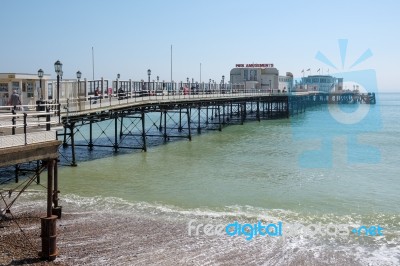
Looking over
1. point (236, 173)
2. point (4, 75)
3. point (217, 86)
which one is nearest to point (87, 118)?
point (4, 75)

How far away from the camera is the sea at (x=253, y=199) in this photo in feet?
37.3

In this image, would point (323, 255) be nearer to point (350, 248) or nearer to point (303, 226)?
point (350, 248)

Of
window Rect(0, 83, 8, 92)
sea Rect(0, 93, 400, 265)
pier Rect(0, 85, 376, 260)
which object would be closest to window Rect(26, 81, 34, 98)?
window Rect(0, 83, 8, 92)

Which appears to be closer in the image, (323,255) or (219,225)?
(323,255)

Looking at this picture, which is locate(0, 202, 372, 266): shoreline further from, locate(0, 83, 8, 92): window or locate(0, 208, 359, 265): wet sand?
locate(0, 83, 8, 92): window

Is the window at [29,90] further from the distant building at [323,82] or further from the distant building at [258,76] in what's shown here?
the distant building at [323,82]

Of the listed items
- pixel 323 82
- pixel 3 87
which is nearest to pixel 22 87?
pixel 3 87

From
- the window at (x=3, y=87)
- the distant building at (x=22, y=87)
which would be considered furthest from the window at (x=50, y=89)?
the window at (x=3, y=87)

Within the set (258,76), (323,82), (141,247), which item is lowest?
(141,247)

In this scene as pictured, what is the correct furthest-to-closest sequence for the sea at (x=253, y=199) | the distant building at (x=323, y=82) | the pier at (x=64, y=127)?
the distant building at (x=323, y=82)
the sea at (x=253, y=199)
the pier at (x=64, y=127)

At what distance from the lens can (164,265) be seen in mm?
10078

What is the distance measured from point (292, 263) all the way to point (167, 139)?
24.7 metres

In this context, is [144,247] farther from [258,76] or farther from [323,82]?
[323,82]

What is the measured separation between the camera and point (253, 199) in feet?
54.1
